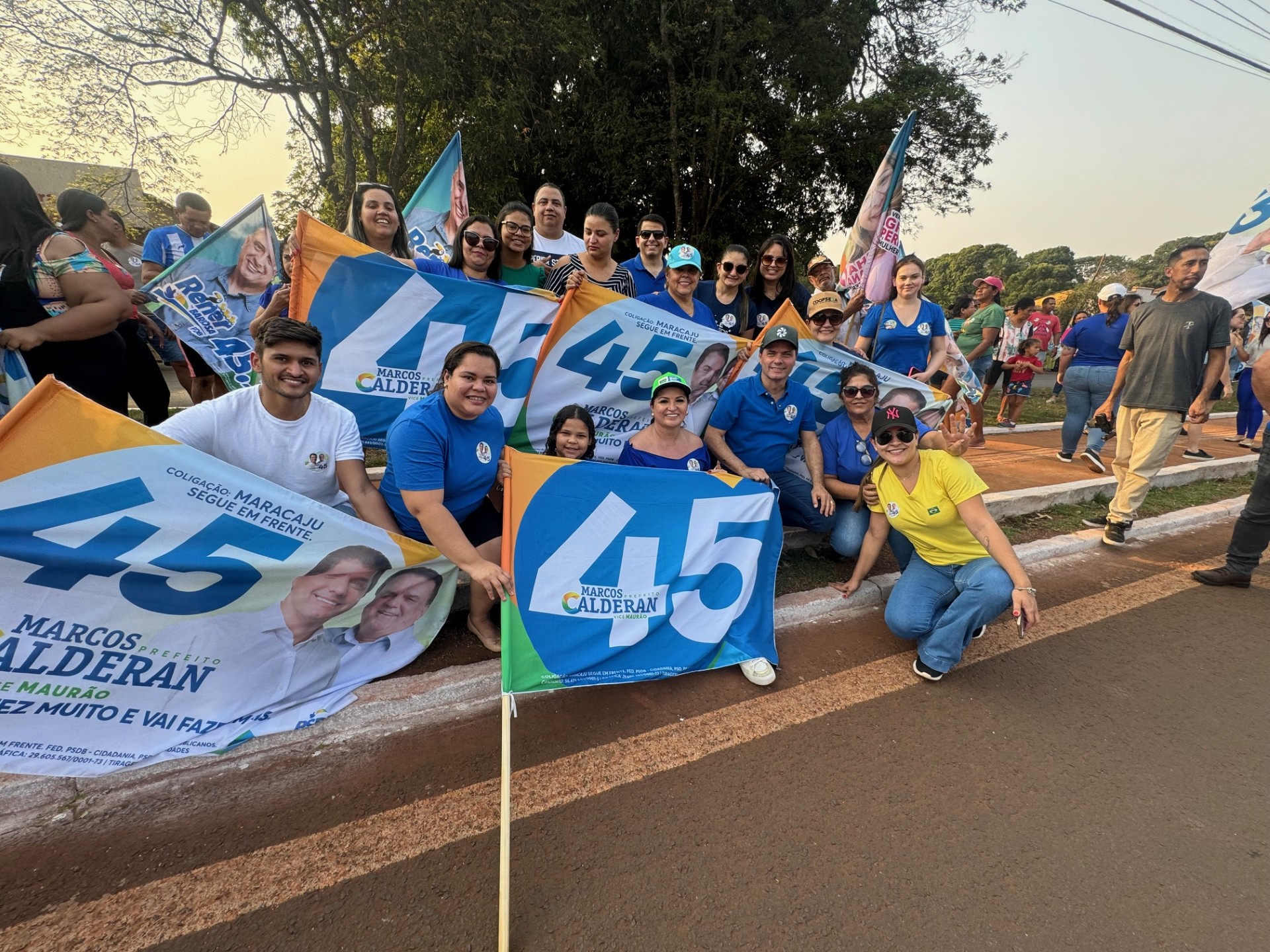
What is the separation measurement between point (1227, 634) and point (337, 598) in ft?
17.2

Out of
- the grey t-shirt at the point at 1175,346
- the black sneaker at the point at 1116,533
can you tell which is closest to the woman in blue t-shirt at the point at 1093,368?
the grey t-shirt at the point at 1175,346

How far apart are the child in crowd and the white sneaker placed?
8765 millimetres

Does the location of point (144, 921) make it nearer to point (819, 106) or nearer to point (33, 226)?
point (33, 226)

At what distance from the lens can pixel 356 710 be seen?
2381mm

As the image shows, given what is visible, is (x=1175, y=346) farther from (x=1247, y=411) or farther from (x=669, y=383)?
(x=1247, y=411)

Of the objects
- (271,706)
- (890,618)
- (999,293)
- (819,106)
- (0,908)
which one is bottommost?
(0,908)

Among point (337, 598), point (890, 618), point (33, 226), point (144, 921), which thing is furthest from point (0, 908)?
point (890, 618)

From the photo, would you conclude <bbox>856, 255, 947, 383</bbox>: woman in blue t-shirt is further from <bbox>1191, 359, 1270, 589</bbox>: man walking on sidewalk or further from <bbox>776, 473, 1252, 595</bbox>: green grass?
<bbox>1191, 359, 1270, 589</bbox>: man walking on sidewalk

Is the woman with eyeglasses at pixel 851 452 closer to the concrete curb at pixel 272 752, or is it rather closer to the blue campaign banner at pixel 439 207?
the concrete curb at pixel 272 752

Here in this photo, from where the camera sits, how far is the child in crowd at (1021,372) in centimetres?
898

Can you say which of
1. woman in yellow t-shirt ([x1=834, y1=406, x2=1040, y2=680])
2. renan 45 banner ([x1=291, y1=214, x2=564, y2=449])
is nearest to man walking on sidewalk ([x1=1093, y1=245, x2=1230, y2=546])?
woman in yellow t-shirt ([x1=834, y1=406, x2=1040, y2=680])

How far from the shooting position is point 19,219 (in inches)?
104

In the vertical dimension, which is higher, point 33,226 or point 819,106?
point 819,106

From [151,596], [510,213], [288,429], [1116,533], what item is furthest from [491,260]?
→ [1116,533]
